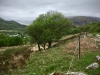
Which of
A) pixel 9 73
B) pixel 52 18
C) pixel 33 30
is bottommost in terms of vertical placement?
pixel 9 73

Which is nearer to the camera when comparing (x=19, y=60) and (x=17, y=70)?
(x=17, y=70)

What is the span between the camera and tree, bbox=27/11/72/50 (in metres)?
59.7

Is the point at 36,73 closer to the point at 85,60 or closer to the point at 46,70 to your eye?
the point at 46,70

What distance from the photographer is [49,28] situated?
6222cm

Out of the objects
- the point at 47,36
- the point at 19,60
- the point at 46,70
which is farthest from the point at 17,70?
the point at 47,36

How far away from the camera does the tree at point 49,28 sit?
196ft

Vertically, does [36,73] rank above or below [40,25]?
below

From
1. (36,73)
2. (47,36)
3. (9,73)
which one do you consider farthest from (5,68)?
(47,36)

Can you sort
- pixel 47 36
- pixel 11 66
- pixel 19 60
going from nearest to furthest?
pixel 11 66, pixel 19 60, pixel 47 36

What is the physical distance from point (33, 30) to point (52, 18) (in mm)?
8904

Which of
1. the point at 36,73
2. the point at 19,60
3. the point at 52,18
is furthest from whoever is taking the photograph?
the point at 52,18

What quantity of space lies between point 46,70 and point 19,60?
7.54m

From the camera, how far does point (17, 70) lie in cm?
2455

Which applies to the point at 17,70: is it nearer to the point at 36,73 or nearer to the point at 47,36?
the point at 36,73
